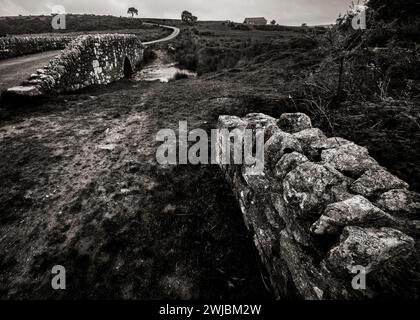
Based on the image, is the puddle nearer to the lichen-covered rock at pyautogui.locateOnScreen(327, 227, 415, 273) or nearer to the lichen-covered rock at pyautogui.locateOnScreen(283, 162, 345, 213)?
the lichen-covered rock at pyautogui.locateOnScreen(283, 162, 345, 213)

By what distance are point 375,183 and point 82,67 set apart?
952 cm

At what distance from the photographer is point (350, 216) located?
5.29 feet

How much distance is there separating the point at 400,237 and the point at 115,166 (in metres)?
3.69

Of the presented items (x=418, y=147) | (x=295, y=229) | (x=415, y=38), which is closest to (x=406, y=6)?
(x=415, y=38)

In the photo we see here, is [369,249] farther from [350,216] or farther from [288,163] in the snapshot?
[288,163]

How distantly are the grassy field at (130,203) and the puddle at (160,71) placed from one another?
7.11 metres

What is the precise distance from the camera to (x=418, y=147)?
2859 mm

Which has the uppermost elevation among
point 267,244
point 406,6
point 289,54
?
point 406,6

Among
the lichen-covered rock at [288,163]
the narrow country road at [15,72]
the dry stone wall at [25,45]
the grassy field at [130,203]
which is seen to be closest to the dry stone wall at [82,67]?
the narrow country road at [15,72]

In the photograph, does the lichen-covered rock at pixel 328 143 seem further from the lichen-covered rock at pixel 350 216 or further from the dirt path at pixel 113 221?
the dirt path at pixel 113 221

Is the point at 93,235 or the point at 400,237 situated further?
the point at 93,235
